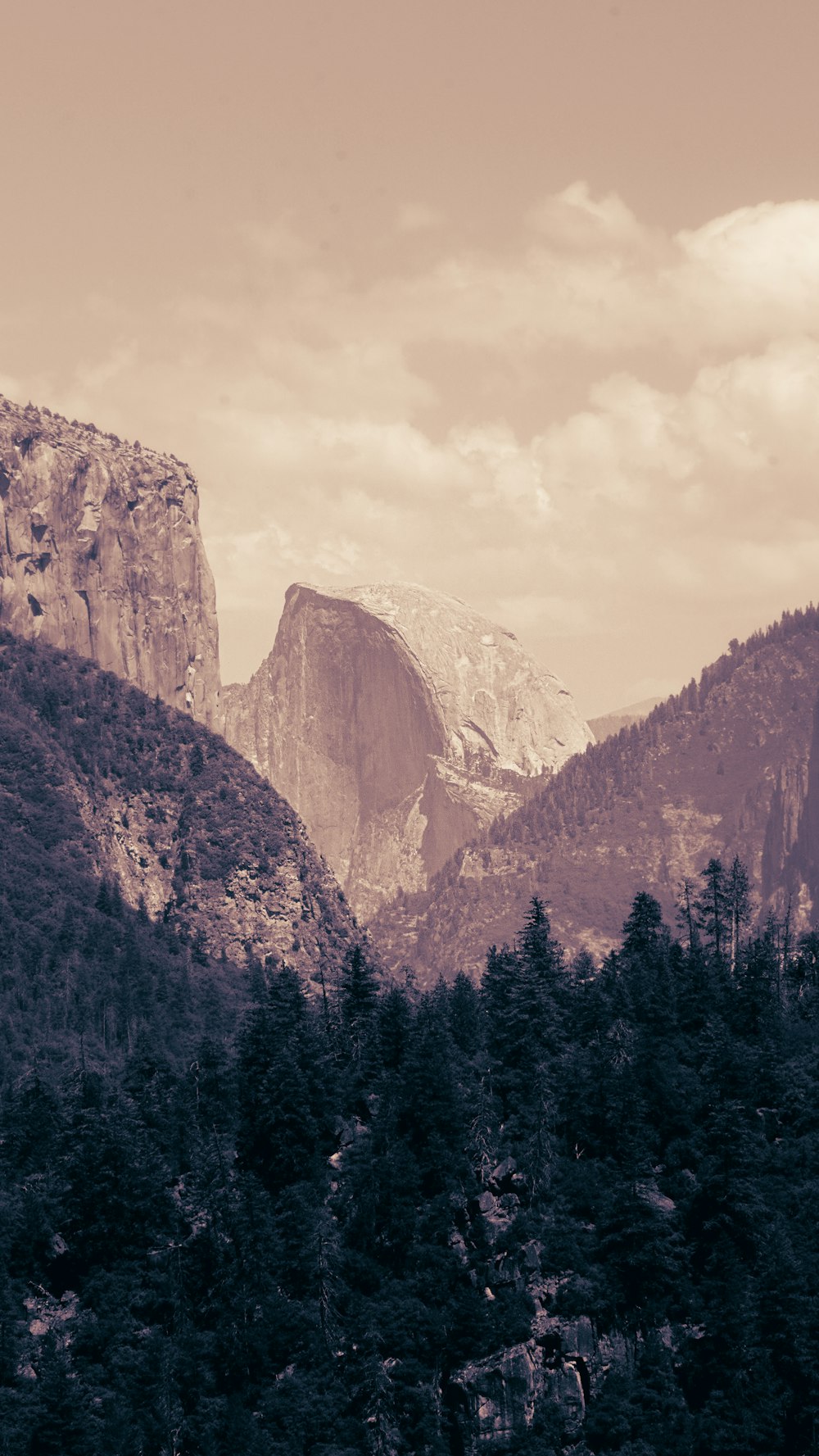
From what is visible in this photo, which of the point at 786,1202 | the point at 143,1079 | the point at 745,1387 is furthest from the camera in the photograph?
the point at 143,1079

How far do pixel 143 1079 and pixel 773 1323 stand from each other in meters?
73.6

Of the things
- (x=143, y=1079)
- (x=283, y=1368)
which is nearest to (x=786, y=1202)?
(x=283, y=1368)

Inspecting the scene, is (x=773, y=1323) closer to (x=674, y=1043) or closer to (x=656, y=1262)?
(x=656, y=1262)

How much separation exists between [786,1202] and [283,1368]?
3838cm

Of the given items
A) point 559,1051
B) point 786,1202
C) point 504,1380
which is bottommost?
point 504,1380

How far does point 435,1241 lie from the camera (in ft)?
454

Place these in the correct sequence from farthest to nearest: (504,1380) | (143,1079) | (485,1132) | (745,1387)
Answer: (143,1079)
(485,1132)
(504,1380)
(745,1387)

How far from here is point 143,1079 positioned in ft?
580

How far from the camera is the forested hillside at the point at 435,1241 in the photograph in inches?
4732

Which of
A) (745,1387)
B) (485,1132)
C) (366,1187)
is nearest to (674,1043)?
(485,1132)

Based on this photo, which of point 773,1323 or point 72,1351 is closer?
point 773,1323

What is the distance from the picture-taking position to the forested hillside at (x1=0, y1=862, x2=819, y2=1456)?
12019 centimetres

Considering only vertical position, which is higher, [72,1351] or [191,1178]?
[191,1178]

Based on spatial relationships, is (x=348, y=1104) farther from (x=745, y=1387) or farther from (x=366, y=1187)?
(x=745, y=1387)
